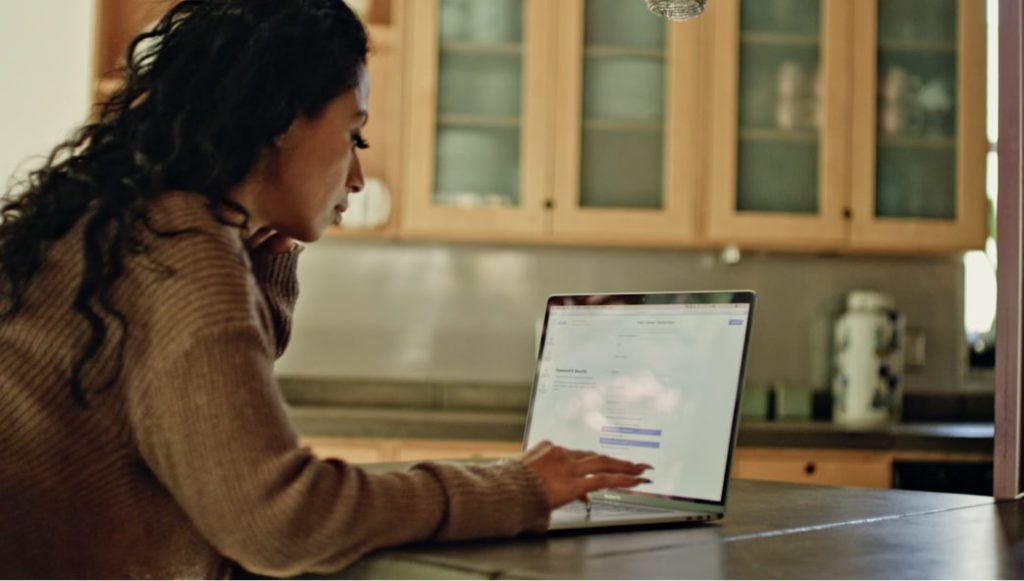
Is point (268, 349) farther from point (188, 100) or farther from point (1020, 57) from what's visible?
point (1020, 57)

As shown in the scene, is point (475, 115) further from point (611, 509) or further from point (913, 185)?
point (611, 509)

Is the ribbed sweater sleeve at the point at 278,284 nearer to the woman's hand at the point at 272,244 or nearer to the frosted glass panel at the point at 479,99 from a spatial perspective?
the woman's hand at the point at 272,244

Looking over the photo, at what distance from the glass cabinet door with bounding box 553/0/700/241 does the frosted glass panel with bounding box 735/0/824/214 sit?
0.17m

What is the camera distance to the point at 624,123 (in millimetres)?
3514

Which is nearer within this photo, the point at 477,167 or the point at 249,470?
the point at 249,470

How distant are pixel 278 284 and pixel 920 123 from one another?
8.66 feet

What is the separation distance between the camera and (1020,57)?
159 cm

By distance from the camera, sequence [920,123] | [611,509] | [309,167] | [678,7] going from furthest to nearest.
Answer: [920,123], [678,7], [611,509], [309,167]

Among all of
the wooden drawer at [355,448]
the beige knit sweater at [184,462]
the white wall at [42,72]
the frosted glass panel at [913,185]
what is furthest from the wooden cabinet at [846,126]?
the beige knit sweater at [184,462]

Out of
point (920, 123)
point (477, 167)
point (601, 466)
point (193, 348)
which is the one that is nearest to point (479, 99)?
point (477, 167)

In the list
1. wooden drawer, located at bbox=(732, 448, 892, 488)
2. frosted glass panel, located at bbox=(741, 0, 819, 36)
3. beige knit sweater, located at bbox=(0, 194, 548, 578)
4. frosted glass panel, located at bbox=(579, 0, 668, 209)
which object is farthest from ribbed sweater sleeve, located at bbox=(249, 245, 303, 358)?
frosted glass panel, located at bbox=(741, 0, 819, 36)

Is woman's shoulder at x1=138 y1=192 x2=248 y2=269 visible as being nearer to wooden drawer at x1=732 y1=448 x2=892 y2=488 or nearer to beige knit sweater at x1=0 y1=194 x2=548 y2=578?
beige knit sweater at x1=0 y1=194 x2=548 y2=578

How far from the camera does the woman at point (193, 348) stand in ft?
3.08

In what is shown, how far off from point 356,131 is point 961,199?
2.76m
